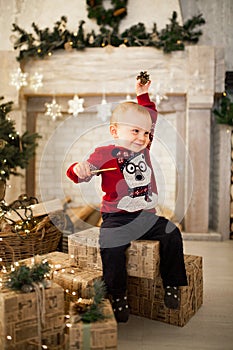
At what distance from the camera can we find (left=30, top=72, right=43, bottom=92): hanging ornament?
4.85 metres

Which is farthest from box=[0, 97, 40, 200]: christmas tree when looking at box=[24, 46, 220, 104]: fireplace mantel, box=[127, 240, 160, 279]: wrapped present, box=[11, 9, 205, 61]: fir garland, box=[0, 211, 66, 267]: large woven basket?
box=[127, 240, 160, 279]: wrapped present

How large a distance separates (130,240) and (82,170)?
0.45 meters

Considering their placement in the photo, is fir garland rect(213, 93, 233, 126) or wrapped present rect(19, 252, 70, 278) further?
fir garland rect(213, 93, 233, 126)

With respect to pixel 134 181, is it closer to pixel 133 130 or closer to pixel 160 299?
pixel 133 130

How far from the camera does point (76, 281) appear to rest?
7.41ft

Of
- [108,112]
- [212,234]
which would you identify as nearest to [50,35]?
[108,112]

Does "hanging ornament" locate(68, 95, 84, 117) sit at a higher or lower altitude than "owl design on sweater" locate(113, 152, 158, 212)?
higher

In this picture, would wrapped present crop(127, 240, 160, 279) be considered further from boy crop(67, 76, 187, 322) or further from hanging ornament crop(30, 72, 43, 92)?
hanging ornament crop(30, 72, 43, 92)

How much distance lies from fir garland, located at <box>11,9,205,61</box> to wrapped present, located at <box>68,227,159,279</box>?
287 centimetres

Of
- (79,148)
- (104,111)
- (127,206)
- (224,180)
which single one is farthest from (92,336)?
(79,148)

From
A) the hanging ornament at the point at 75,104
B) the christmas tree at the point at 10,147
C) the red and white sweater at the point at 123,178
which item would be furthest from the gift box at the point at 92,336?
the hanging ornament at the point at 75,104

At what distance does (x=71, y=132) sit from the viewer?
5.70 meters

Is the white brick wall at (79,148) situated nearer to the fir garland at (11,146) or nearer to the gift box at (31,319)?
the fir garland at (11,146)

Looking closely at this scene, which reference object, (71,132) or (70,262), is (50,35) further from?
(70,262)
